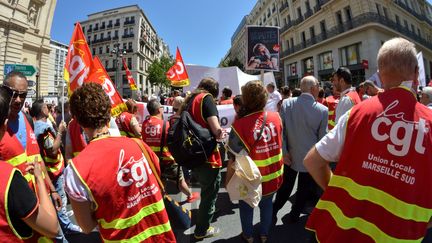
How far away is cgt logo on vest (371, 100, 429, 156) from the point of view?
4.28ft

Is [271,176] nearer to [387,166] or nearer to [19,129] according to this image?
[387,166]

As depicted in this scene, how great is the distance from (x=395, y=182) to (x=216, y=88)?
2.48 m

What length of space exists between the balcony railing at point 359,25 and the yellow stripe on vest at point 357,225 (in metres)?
27.2

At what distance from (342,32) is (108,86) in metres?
27.6

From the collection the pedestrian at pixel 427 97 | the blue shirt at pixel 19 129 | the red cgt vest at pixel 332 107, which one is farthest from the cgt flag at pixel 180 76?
the blue shirt at pixel 19 129

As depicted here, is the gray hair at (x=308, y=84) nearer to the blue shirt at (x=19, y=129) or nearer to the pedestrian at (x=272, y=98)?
the blue shirt at (x=19, y=129)

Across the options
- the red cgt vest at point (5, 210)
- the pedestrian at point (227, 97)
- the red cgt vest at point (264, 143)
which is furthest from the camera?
the pedestrian at point (227, 97)

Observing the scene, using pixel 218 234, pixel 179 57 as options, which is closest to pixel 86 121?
pixel 218 234

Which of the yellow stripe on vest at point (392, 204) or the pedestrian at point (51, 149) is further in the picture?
the pedestrian at point (51, 149)

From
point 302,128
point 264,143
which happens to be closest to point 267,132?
point 264,143

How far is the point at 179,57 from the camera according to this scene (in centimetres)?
1080

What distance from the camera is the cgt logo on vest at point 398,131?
1.30 m

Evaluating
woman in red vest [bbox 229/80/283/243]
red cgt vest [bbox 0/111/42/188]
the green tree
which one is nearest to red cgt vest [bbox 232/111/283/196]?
woman in red vest [bbox 229/80/283/243]

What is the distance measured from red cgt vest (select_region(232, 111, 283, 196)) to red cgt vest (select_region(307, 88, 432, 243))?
5.27 feet
